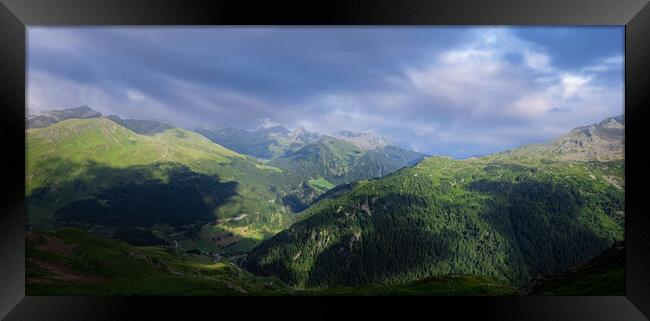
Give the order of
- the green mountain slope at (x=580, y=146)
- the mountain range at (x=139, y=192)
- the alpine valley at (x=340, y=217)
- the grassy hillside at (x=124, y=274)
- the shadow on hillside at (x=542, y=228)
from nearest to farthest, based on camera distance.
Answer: the grassy hillside at (x=124, y=274) < the alpine valley at (x=340, y=217) < the shadow on hillside at (x=542, y=228) < the mountain range at (x=139, y=192) < the green mountain slope at (x=580, y=146)

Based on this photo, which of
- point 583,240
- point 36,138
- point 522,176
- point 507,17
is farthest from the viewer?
point 36,138

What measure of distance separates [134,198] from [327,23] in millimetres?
150714

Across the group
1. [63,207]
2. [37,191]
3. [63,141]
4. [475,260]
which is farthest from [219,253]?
[63,141]

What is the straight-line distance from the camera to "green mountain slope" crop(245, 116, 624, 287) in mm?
97250

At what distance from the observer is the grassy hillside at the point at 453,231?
319ft

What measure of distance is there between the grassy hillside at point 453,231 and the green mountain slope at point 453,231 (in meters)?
0.27

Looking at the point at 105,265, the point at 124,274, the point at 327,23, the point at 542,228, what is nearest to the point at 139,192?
the point at 105,265

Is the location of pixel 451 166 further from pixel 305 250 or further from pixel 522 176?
pixel 305 250

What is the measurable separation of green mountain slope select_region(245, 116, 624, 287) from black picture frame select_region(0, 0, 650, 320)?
89450 mm

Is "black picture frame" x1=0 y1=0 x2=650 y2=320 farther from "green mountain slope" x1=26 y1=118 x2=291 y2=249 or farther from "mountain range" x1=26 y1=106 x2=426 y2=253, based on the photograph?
"green mountain slope" x1=26 y1=118 x2=291 y2=249

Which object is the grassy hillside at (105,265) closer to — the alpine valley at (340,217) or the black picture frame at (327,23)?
the alpine valley at (340,217)

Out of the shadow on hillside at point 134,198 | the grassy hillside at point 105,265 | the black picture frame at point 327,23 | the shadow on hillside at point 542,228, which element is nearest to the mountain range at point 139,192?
the shadow on hillside at point 134,198

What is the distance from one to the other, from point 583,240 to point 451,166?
192ft

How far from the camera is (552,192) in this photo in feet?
385
